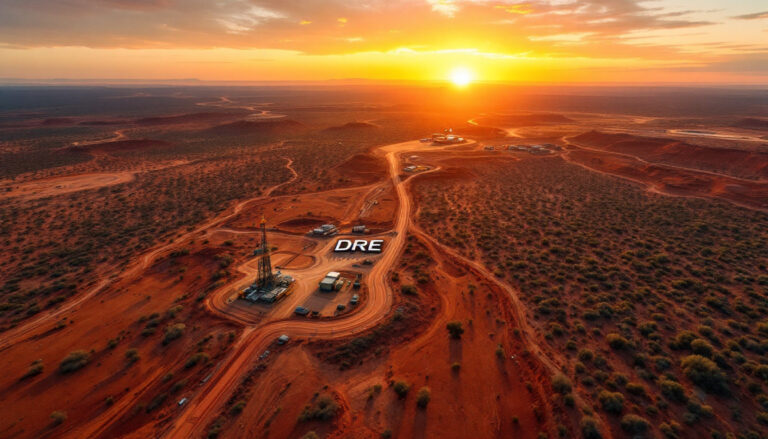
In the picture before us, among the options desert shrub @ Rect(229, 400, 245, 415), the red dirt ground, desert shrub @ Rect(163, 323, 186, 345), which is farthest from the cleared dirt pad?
the red dirt ground

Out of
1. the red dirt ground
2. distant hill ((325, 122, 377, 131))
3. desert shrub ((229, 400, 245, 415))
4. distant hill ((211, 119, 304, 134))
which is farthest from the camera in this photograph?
distant hill ((325, 122, 377, 131))

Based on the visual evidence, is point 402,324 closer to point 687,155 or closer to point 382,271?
point 382,271

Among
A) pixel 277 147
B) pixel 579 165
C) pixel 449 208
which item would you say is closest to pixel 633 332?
pixel 449 208

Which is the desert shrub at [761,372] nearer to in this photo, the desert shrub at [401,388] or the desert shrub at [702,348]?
the desert shrub at [702,348]

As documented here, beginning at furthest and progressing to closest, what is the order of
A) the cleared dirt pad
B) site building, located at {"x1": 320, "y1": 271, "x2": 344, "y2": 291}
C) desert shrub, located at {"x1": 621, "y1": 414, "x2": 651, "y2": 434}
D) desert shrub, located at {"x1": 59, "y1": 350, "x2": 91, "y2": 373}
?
the cleared dirt pad → site building, located at {"x1": 320, "y1": 271, "x2": 344, "y2": 291} → desert shrub, located at {"x1": 59, "y1": 350, "x2": 91, "y2": 373} → desert shrub, located at {"x1": 621, "y1": 414, "x2": 651, "y2": 434}

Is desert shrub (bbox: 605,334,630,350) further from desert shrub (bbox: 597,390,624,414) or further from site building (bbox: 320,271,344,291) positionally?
site building (bbox: 320,271,344,291)

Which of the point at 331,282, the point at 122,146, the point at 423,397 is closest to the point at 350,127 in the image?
the point at 122,146
